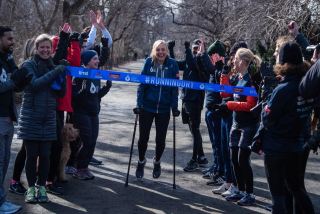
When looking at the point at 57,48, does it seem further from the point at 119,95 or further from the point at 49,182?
the point at 119,95

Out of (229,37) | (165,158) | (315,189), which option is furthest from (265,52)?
(315,189)

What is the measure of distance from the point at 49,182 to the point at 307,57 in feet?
12.0

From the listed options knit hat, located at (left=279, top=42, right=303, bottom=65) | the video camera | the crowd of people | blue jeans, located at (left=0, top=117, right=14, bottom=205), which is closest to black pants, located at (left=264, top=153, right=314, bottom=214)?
the crowd of people

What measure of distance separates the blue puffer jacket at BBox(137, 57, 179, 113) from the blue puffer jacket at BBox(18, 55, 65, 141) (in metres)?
1.53

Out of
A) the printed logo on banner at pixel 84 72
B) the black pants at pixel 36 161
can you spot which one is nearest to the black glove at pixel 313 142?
the black pants at pixel 36 161

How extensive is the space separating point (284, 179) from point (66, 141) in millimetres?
3238

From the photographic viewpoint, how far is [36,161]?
18.9ft

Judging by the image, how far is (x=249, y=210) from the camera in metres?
5.87

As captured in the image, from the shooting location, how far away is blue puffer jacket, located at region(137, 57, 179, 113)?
6.82 m

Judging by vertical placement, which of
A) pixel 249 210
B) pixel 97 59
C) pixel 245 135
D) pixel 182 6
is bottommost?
pixel 249 210

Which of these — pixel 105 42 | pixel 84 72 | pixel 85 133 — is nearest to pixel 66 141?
pixel 85 133

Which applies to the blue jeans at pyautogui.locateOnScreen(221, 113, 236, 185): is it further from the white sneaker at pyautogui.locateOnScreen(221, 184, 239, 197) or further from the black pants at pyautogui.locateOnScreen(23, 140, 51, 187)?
the black pants at pyautogui.locateOnScreen(23, 140, 51, 187)

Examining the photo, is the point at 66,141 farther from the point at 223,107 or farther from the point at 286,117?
the point at 286,117

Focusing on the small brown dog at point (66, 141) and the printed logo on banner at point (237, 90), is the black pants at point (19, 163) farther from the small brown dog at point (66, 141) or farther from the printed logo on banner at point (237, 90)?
the printed logo on banner at point (237, 90)
